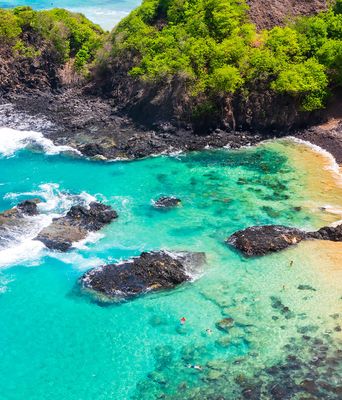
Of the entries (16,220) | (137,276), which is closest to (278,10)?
(16,220)

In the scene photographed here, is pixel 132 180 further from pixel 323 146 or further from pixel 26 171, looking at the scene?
pixel 323 146

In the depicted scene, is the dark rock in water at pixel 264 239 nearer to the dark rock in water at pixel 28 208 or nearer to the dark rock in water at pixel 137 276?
the dark rock in water at pixel 137 276

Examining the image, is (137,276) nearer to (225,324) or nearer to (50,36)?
(225,324)

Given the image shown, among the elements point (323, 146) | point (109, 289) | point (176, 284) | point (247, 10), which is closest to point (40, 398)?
point (109, 289)

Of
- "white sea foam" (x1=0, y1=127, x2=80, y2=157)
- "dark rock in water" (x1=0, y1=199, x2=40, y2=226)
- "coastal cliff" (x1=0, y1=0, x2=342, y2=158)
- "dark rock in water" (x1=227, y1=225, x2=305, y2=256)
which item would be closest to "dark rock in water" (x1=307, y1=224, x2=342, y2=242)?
"dark rock in water" (x1=227, y1=225, x2=305, y2=256)

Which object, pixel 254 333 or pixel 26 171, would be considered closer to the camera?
pixel 254 333

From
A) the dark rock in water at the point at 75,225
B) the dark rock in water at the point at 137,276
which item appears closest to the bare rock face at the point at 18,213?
the dark rock in water at the point at 75,225
